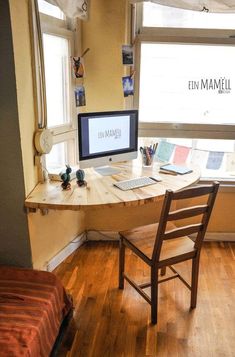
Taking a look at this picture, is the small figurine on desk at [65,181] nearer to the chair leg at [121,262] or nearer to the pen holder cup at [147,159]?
the chair leg at [121,262]

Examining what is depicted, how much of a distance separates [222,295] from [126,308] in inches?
27.2

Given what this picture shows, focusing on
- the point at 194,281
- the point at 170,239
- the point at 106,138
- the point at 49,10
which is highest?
the point at 49,10

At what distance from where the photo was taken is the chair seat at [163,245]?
74.4 inches

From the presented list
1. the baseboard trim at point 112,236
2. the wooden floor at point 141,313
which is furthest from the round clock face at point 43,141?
the baseboard trim at point 112,236

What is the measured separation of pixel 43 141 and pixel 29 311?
1.01 m

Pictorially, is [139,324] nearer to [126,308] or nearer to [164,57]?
[126,308]

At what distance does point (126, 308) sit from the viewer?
206cm

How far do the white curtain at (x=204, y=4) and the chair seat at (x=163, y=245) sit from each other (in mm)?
1621

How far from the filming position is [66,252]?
8.59 ft

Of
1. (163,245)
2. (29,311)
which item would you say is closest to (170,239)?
(163,245)

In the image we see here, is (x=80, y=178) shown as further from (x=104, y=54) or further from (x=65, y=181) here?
(x=104, y=54)

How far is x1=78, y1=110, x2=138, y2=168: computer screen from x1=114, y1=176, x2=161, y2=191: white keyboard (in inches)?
10.4

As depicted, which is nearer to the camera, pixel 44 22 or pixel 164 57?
pixel 44 22

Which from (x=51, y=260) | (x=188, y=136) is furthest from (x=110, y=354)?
(x=188, y=136)
